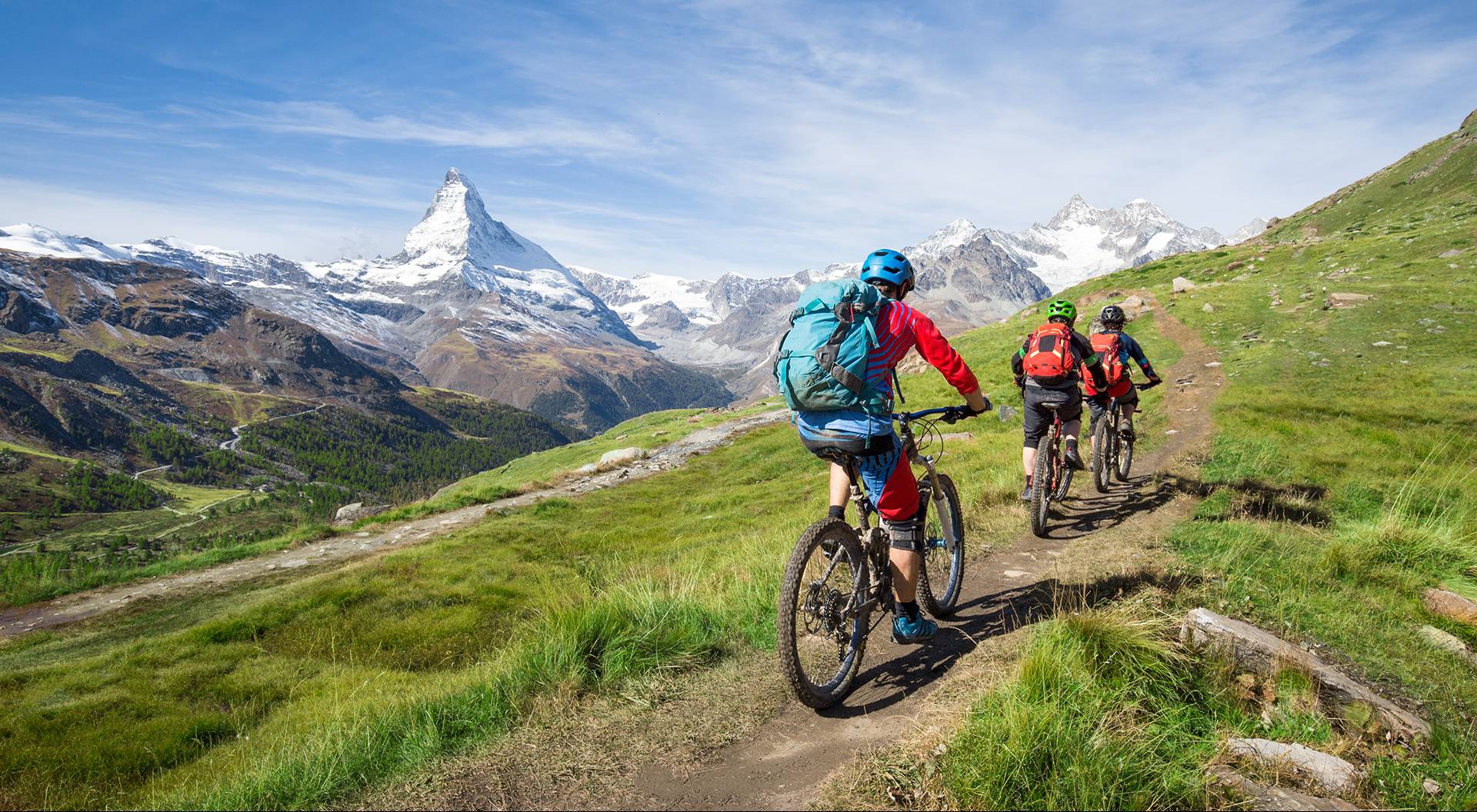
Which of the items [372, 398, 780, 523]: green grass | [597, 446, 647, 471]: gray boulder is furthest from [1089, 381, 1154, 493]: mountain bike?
[597, 446, 647, 471]: gray boulder

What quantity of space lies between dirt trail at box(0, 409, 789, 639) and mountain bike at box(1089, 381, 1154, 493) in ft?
73.1

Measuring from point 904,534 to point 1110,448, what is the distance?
362 inches

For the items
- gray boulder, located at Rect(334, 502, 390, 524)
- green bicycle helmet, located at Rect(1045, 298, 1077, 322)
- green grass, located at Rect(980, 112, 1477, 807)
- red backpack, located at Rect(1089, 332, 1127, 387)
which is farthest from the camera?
gray boulder, located at Rect(334, 502, 390, 524)

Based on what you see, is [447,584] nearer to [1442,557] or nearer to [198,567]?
[198,567]

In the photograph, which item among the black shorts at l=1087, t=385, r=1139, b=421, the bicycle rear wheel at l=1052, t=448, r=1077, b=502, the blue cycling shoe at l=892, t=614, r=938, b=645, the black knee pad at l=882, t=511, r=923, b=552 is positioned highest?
the black shorts at l=1087, t=385, r=1139, b=421

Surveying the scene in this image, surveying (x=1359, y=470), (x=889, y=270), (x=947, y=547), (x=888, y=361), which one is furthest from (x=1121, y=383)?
(x=888, y=361)

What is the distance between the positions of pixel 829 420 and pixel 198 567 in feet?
86.0

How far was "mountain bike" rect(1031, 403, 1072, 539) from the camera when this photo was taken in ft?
33.4

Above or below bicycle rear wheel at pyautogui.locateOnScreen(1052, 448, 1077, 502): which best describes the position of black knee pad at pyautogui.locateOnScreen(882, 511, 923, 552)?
above

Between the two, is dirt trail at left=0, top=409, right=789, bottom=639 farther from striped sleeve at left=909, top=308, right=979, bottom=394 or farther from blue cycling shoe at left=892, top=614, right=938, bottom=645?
striped sleeve at left=909, top=308, right=979, bottom=394

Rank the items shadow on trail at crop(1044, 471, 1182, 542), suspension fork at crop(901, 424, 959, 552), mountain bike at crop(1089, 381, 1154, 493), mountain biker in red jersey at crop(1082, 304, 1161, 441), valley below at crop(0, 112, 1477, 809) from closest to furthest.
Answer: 1. valley below at crop(0, 112, 1477, 809)
2. suspension fork at crop(901, 424, 959, 552)
3. shadow on trail at crop(1044, 471, 1182, 542)
4. mountain biker in red jersey at crop(1082, 304, 1161, 441)
5. mountain bike at crop(1089, 381, 1154, 493)

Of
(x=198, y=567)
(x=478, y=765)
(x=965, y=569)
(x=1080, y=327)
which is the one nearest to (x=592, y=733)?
(x=478, y=765)

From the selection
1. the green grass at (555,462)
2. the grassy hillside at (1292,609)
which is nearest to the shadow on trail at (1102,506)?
the grassy hillside at (1292,609)

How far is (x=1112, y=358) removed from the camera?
12.9 meters
